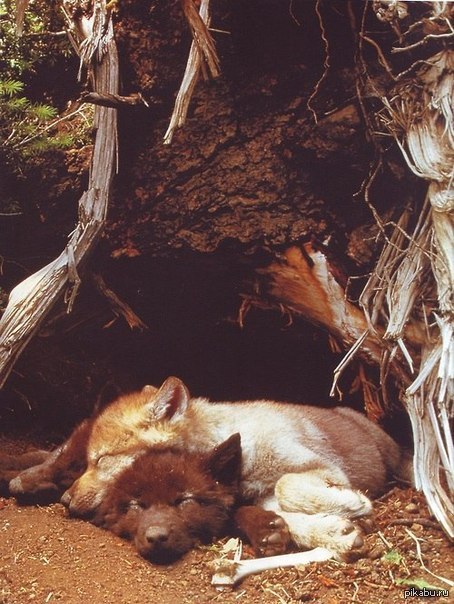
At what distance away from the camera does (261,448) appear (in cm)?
379

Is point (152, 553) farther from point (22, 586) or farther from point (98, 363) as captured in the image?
point (98, 363)

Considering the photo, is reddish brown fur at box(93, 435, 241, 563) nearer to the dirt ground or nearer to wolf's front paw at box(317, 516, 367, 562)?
the dirt ground

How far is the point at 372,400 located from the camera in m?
4.41

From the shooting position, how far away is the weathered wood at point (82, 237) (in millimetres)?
3590

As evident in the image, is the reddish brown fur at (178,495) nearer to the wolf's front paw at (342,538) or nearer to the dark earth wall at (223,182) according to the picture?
the wolf's front paw at (342,538)

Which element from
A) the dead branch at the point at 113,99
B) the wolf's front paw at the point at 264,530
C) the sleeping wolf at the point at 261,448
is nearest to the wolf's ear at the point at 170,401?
the sleeping wolf at the point at 261,448

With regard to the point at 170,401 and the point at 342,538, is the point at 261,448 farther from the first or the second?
the point at 342,538

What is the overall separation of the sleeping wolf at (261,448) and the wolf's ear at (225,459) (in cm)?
13

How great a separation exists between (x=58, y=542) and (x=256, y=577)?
0.95 meters

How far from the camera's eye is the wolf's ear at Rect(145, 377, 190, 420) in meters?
3.88

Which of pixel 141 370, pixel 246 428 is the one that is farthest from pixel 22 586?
pixel 141 370

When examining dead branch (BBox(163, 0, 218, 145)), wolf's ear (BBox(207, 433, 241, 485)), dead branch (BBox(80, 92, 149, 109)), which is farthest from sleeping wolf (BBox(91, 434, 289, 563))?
dead branch (BBox(80, 92, 149, 109))

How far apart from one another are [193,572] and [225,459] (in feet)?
2.07

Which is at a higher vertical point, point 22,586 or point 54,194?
point 54,194
